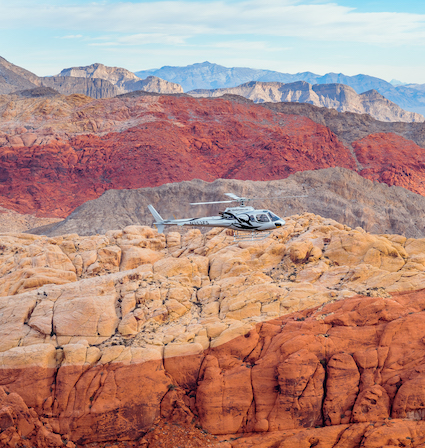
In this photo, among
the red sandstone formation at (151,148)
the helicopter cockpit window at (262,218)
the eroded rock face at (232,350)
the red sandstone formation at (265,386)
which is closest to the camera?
the red sandstone formation at (265,386)

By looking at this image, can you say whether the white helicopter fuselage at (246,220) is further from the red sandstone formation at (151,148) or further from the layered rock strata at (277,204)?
the red sandstone formation at (151,148)

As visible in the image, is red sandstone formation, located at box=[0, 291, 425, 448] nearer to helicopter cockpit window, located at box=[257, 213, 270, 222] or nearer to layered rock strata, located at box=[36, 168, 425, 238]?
helicopter cockpit window, located at box=[257, 213, 270, 222]

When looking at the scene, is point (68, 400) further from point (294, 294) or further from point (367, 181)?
point (367, 181)

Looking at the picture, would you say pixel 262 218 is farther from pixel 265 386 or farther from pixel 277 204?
pixel 277 204

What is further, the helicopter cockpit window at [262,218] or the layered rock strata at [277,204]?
the layered rock strata at [277,204]

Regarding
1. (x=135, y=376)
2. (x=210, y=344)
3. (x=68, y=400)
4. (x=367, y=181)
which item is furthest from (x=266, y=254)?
(x=367, y=181)

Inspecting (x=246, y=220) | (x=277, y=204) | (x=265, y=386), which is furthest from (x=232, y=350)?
(x=277, y=204)

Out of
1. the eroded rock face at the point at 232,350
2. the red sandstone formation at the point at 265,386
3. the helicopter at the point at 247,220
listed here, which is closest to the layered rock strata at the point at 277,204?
the helicopter at the point at 247,220
